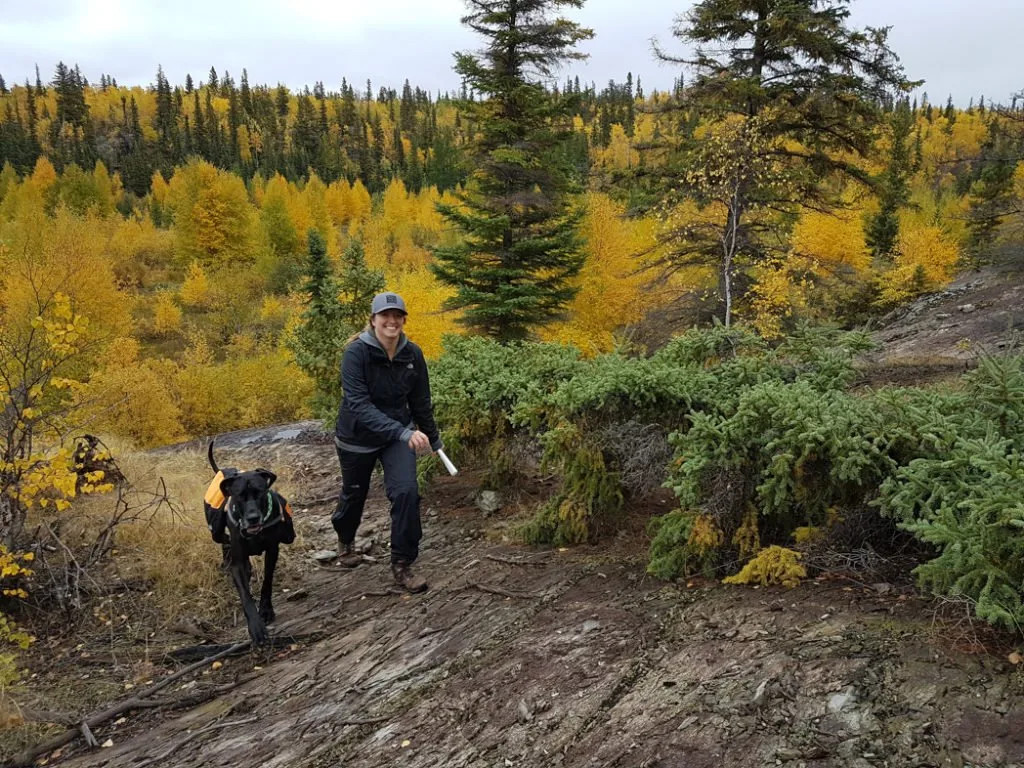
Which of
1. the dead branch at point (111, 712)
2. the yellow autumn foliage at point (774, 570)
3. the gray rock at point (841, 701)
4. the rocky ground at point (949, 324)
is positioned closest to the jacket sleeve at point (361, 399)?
the dead branch at point (111, 712)

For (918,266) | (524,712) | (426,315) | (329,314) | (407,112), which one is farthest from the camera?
(407,112)

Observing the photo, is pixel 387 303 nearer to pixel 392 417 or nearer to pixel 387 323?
pixel 387 323

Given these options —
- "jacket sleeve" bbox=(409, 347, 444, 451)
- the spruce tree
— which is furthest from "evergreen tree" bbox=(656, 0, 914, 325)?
"jacket sleeve" bbox=(409, 347, 444, 451)

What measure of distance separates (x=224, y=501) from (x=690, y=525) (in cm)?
320

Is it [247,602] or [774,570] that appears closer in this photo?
[774,570]

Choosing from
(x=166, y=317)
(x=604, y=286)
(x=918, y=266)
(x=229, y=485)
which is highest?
(x=918, y=266)

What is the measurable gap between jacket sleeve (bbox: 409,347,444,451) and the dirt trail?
3.54ft

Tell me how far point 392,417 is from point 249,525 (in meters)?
1.25

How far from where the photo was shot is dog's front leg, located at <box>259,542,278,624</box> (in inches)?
173

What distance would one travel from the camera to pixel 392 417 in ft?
15.5

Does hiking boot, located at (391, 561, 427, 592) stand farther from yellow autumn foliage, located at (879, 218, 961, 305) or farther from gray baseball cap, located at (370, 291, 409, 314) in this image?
yellow autumn foliage, located at (879, 218, 961, 305)

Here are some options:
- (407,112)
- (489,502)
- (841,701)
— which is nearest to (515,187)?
(489,502)

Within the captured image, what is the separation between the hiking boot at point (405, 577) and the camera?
446 centimetres

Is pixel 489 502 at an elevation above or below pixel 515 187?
below
